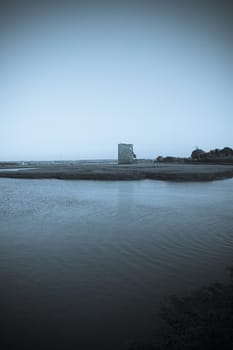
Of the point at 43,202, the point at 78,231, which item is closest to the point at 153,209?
the point at 78,231

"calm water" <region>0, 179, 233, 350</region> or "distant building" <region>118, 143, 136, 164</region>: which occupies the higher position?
"distant building" <region>118, 143, 136, 164</region>

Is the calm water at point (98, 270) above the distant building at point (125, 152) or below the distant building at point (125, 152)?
below

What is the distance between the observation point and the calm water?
11.7ft

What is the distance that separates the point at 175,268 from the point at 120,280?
125 cm

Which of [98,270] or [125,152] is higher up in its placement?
[125,152]

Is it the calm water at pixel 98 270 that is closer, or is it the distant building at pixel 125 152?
the calm water at pixel 98 270

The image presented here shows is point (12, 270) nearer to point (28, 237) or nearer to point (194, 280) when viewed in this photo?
point (28, 237)

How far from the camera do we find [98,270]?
546 cm

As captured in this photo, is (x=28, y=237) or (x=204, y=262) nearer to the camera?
(x=204, y=262)

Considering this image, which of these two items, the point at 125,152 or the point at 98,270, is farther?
the point at 125,152

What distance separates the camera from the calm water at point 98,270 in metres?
3.58

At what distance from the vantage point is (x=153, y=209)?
501 inches

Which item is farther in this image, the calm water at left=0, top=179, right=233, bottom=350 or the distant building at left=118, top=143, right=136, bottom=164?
the distant building at left=118, top=143, right=136, bottom=164

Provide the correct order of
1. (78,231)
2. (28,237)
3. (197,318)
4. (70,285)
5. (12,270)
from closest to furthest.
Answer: (197,318) → (70,285) → (12,270) → (28,237) → (78,231)
